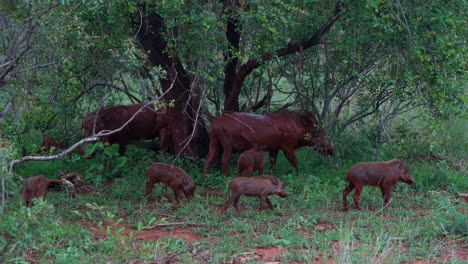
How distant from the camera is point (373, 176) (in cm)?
819

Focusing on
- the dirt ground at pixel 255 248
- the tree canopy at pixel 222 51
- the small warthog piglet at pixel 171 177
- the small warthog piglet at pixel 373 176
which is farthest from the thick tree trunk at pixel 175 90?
the small warthog piglet at pixel 373 176

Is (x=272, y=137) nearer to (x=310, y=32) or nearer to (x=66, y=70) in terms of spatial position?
(x=310, y=32)

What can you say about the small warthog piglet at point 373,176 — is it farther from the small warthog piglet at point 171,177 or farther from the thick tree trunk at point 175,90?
the thick tree trunk at point 175,90

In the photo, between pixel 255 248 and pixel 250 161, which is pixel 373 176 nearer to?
pixel 250 161

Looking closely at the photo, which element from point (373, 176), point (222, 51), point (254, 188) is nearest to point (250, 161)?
point (254, 188)

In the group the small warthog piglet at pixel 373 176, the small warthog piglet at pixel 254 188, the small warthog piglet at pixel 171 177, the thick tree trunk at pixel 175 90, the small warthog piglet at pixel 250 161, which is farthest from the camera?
the thick tree trunk at pixel 175 90

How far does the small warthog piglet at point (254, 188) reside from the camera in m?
7.79

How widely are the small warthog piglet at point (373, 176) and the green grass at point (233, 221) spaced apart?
22cm

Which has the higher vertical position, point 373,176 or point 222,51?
point 222,51

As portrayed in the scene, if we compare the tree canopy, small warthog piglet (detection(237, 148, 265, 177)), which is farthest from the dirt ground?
small warthog piglet (detection(237, 148, 265, 177))

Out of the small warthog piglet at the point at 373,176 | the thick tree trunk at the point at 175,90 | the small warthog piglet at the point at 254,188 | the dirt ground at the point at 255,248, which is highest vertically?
the thick tree trunk at the point at 175,90

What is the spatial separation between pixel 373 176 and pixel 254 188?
5.16 feet

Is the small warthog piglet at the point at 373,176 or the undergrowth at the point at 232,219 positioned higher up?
the small warthog piglet at the point at 373,176

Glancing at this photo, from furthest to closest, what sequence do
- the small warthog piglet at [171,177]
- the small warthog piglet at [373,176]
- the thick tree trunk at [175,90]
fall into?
the thick tree trunk at [175,90] < the small warthog piglet at [171,177] < the small warthog piglet at [373,176]
